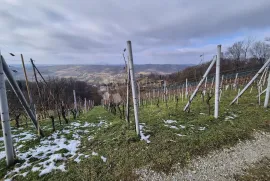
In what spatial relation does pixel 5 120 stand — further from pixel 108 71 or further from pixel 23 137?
pixel 108 71

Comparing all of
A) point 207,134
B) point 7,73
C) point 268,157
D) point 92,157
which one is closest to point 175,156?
point 207,134

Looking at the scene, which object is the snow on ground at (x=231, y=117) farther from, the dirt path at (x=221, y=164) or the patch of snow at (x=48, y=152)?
the patch of snow at (x=48, y=152)

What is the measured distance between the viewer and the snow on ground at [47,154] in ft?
10.9

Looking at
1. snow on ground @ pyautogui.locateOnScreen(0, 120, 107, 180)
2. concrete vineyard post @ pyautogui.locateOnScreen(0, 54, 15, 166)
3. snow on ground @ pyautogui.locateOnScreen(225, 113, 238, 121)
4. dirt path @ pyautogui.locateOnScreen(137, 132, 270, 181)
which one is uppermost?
concrete vineyard post @ pyautogui.locateOnScreen(0, 54, 15, 166)

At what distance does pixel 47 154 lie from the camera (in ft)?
12.9

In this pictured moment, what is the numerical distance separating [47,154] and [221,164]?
447 cm

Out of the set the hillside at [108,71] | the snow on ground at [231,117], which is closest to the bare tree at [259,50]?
the hillside at [108,71]

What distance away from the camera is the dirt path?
3068 millimetres

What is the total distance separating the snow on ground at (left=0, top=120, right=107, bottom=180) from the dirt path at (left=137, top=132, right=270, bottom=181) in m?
1.72

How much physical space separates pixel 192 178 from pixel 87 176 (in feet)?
7.31

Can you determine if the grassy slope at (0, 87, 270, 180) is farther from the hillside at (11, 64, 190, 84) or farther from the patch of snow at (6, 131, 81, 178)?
the hillside at (11, 64, 190, 84)

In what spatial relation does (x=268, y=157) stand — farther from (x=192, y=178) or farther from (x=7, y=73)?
(x=7, y=73)

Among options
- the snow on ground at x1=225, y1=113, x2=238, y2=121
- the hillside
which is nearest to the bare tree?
the hillside

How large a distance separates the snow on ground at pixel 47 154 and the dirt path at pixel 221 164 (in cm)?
172
